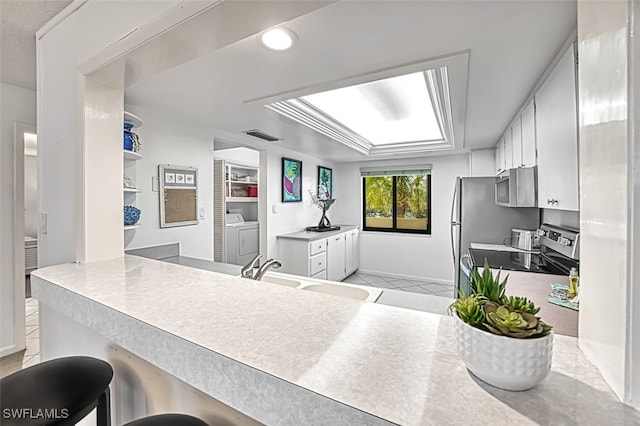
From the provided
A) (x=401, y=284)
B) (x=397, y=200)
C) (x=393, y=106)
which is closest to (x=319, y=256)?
(x=401, y=284)

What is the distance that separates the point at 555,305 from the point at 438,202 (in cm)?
366

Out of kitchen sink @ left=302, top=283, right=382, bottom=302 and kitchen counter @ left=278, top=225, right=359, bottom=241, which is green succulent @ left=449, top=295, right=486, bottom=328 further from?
kitchen counter @ left=278, top=225, right=359, bottom=241

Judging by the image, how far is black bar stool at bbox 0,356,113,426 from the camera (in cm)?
80

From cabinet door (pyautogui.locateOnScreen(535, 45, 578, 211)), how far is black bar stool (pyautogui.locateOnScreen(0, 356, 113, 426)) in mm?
2153

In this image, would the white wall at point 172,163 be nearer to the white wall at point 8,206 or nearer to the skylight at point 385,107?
the white wall at point 8,206

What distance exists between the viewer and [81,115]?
4.46 ft

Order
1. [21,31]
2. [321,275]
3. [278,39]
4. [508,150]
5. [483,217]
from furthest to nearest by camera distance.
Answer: [321,275], [483,217], [508,150], [21,31], [278,39]

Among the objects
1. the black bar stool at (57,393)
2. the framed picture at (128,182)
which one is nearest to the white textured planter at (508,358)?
the black bar stool at (57,393)

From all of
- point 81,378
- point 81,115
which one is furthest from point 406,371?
point 81,115

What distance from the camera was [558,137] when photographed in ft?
5.28

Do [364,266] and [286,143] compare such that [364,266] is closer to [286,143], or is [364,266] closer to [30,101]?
[286,143]

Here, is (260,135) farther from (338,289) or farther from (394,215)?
(394,215)

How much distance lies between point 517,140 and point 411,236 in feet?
8.84

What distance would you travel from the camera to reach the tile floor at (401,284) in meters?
4.36
